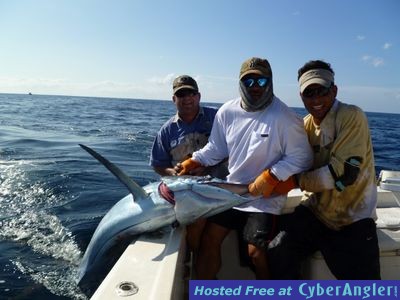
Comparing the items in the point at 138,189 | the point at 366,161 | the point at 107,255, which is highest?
the point at 366,161

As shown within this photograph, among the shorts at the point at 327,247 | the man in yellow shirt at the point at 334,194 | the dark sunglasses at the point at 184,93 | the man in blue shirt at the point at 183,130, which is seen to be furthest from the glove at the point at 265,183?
the dark sunglasses at the point at 184,93

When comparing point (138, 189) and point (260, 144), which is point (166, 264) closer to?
point (138, 189)

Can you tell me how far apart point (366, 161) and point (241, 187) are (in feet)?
2.59

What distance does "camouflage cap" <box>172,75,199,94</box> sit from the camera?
135 inches

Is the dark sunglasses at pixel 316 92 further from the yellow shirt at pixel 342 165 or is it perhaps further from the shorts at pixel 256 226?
the shorts at pixel 256 226

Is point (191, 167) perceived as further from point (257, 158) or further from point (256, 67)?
point (256, 67)

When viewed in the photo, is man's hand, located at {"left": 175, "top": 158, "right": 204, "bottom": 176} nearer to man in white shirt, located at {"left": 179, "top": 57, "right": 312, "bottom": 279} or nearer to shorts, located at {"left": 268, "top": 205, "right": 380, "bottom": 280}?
man in white shirt, located at {"left": 179, "top": 57, "right": 312, "bottom": 279}

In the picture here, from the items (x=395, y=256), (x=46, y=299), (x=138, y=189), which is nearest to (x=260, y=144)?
(x=138, y=189)

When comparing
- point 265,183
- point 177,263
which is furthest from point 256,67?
point 177,263

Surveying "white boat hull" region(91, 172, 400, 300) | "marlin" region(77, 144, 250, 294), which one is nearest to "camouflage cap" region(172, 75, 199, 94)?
"marlin" region(77, 144, 250, 294)

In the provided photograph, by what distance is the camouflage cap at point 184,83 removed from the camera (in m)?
3.44

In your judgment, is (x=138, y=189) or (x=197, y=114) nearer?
(x=138, y=189)

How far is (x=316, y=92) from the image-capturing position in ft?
8.18

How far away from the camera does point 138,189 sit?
2660mm
